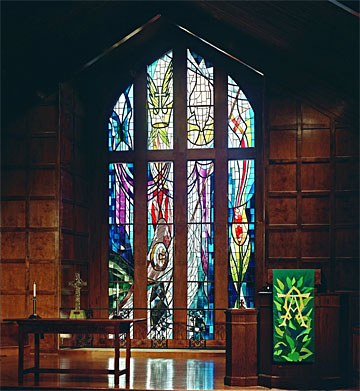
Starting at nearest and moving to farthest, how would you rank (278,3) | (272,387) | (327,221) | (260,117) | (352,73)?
(272,387)
(278,3)
(352,73)
(327,221)
(260,117)

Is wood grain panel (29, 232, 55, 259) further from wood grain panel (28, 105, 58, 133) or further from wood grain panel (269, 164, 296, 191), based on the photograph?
wood grain panel (269, 164, 296, 191)

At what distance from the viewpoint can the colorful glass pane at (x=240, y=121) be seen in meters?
11.0

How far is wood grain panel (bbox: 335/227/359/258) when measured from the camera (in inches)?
373

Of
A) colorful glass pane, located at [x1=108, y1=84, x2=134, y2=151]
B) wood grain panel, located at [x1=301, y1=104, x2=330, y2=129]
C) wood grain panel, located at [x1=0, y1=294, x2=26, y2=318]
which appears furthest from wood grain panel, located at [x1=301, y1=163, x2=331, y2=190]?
wood grain panel, located at [x1=0, y1=294, x2=26, y2=318]

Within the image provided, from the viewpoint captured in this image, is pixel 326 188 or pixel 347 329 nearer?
pixel 347 329

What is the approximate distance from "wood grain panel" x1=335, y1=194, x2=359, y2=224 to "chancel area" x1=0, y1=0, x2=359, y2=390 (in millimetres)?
26

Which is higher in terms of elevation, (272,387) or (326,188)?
(326,188)

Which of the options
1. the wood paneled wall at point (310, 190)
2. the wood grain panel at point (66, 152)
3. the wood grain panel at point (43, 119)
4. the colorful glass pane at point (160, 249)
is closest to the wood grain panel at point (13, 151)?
the wood grain panel at point (43, 119)

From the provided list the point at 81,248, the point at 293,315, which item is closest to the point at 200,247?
the point at 81,248

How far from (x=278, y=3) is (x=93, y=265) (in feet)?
16.1

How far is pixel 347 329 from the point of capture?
698 centimetres

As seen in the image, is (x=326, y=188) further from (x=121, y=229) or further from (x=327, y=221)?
(x=121, y=229)

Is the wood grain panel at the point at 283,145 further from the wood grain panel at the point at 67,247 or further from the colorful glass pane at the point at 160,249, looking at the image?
the wood grain panel at the point at 67,247

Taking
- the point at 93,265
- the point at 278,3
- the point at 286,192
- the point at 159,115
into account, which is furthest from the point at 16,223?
the point at 278,3
